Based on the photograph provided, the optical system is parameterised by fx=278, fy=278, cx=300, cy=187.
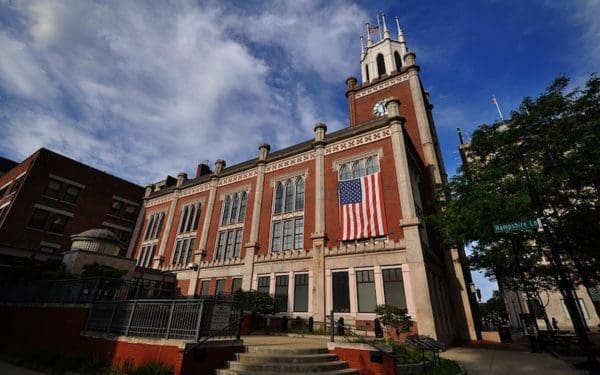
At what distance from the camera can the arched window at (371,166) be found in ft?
71.0

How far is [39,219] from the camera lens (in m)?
29.5

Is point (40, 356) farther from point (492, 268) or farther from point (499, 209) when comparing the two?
point (492, 268)

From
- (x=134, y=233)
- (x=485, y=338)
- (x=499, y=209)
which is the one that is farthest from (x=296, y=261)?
(x=134, y=233)

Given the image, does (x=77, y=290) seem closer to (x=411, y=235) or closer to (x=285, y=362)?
(x=285, y=362)

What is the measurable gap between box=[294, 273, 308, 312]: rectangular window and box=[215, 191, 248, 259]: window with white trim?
6.97 meters

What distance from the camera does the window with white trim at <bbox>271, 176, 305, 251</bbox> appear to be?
2278 centimetres

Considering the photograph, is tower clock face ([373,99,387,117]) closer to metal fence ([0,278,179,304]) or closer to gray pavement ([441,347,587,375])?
gray pavement ([441,347,587,375])

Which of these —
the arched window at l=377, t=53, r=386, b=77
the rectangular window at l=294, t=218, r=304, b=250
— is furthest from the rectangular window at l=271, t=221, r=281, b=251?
the arched window at l=377, t=53, r=386, b=77

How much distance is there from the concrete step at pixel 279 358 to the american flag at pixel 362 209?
11.2 meters

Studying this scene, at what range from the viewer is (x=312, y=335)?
15562 millimetres

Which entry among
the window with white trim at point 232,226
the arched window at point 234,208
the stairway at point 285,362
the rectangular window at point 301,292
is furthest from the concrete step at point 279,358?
the arched window at point 234,208

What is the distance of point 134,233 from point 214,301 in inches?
1291

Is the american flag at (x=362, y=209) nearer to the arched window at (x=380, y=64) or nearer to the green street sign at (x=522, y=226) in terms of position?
the green street sign at (x=522, y=226)

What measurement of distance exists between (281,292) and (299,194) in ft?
26.9
